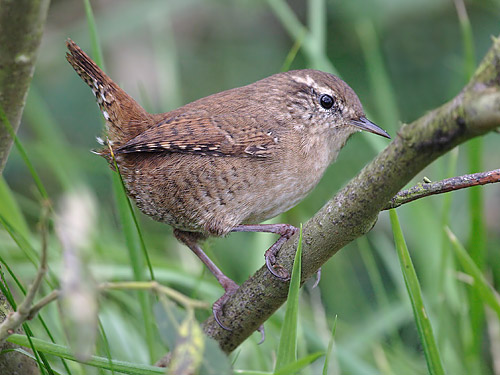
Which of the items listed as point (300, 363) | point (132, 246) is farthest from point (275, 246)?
point (300, 363)

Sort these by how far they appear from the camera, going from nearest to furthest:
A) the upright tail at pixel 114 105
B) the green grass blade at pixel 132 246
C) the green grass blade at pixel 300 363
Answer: the green grass blade at pixel 300 363 → the green grass blade at pixel 132 246 → the upright tail at pixel 114 105

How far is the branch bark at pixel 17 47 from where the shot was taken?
A: 4.84ft

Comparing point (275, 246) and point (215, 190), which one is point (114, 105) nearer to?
point (215, 190)

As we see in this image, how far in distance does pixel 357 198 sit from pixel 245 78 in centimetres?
331

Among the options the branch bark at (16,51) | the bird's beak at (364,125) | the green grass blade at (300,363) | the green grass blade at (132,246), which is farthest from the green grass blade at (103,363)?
the bird's beak at (364,125)

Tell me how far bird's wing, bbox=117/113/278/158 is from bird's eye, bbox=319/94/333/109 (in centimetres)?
29

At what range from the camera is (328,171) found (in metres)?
4.11

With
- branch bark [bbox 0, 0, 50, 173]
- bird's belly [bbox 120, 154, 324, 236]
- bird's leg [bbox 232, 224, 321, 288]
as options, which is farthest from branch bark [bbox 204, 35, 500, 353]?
Answer: branch bark [bbox 0, 0, 50, 173]

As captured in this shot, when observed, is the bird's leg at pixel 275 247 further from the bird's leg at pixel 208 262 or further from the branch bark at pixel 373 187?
the bird's leg at pixel 208 262

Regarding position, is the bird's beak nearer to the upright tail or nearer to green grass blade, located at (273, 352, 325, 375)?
the upright tail

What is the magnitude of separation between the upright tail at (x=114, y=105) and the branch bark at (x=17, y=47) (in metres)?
0.80

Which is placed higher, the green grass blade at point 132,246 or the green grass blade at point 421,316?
the green grass blade at point 132,246

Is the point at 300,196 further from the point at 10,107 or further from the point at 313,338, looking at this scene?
the point at 10,107

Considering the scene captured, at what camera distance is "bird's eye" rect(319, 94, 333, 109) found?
8.70 feet
